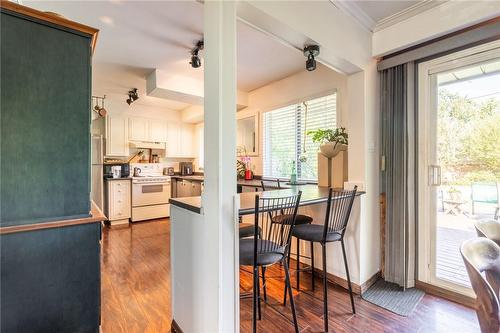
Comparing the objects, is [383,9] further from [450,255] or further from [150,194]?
[150,194]

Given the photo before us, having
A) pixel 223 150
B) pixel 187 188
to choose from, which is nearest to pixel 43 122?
pixel 223 150

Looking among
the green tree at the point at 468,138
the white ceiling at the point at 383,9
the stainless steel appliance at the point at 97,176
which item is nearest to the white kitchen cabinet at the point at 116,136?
the stainless steel appliance at the point at 97,176

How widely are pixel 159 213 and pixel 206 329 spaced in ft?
13.7

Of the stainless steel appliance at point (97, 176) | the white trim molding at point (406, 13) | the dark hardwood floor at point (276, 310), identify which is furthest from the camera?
the stainless steel appliance at point (97, 176)

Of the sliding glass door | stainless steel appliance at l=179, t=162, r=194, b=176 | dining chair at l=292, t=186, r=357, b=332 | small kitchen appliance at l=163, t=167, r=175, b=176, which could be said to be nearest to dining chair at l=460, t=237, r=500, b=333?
dining chair at l=292, t=186, r=357, b=332

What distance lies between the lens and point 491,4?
1707 millimetres

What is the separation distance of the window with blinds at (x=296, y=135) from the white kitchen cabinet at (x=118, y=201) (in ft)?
9.68

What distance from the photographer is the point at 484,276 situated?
33.2 inches

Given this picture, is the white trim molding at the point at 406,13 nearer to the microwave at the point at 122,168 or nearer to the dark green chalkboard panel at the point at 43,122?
the dark green chalkboard panel at the point at 43,122

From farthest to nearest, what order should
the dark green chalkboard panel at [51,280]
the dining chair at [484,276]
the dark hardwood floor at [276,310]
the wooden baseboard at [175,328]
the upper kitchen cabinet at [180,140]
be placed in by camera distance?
the upper kitchen cabinet at [180,140] < the dark hardwood floor at [276,310] < the wooden baseboard at [175,328] < the dark green chalkboard panel at [51,280] < the dining chair at [484,276]

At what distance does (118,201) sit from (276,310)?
399 centimetres

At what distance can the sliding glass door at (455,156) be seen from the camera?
193 centimetres

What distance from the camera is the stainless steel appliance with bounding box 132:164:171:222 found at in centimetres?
486

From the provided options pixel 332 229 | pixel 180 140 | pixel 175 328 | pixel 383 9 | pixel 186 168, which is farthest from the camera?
pixel 180 140
